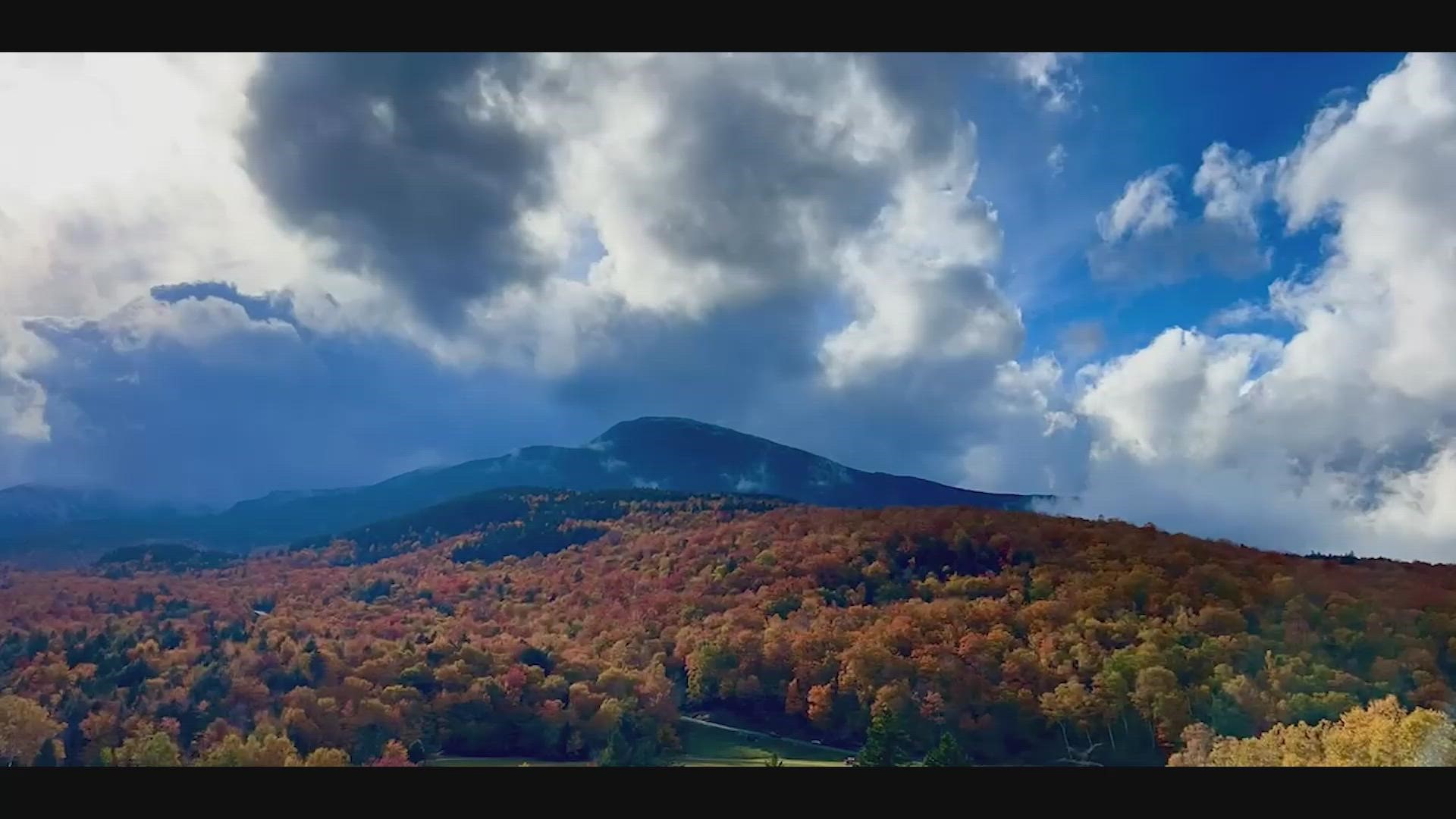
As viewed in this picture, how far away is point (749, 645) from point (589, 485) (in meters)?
12.2

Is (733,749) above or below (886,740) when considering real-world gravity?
below

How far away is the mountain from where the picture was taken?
21812 millimetres

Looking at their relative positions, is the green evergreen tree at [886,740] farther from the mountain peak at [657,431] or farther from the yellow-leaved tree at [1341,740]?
the mountain peak at [657,431]

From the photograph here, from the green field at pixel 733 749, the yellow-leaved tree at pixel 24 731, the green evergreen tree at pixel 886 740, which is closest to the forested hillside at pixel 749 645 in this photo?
the green evergreen tree at pixel 886 740

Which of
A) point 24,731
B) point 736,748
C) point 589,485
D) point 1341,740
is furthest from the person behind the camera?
point 589,485

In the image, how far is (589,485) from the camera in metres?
27.7

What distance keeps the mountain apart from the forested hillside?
1435mm

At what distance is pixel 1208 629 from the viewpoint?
17.0 metres

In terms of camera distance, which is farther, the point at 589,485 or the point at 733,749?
the point at 589,485

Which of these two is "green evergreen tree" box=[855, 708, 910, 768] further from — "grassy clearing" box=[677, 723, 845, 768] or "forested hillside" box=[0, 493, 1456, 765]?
"grassy clearing" box=[677, 723, 845, 768]

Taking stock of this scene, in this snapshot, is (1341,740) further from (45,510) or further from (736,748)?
(45,510)

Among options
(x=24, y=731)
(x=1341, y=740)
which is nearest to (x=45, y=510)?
(x=24, y=731)
